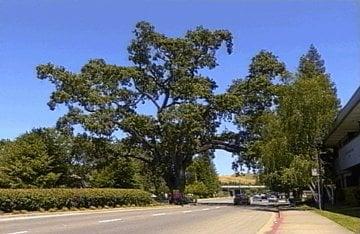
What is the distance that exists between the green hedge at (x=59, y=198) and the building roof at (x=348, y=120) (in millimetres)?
18411

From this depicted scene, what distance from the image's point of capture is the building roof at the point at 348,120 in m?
31.7

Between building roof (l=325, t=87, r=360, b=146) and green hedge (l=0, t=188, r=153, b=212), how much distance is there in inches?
725

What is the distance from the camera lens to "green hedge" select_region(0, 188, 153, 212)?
33.1 meters

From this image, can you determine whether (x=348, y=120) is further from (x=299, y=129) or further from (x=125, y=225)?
(x=125, y=225)

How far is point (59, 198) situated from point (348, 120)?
20.5 m

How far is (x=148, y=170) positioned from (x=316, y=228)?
5809 cm

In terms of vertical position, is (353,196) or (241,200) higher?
(241,200)

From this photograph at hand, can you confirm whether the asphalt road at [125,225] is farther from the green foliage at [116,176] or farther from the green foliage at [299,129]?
the green foliage at [116,176]

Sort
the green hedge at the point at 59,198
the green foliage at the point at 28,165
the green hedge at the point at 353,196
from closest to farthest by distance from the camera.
Result: the green hedge at the point at 59,198 → the green hedge at the point at 353,196 → the green foliage at the point at 28,165

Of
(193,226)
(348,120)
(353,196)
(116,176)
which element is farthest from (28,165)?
(193,226)

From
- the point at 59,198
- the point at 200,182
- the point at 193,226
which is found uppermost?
the point at 200,182

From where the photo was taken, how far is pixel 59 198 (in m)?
37.8

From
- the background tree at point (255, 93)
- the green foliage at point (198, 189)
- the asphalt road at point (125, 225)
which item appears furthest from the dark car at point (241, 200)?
the green foliage at point (198, 189)

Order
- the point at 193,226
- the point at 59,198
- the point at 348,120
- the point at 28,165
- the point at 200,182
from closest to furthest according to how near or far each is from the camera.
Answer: the point at 193,226
the point at 59,198
the point at 348,120
the point at 28,165
the point at 200,182
